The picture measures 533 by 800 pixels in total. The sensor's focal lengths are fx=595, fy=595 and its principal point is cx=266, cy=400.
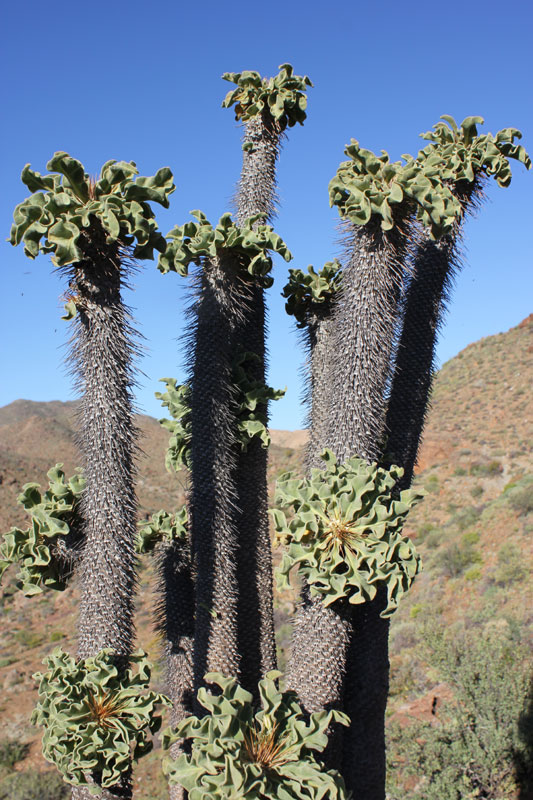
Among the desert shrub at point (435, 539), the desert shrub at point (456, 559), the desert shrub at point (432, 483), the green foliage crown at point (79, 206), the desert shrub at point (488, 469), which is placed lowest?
the desert shrub at point (456, 559)

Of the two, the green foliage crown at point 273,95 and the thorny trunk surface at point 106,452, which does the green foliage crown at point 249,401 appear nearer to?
the thorny trunk surface at point 106,452

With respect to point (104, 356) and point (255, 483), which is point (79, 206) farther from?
point (255, 483)

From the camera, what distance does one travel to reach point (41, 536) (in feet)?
13.6

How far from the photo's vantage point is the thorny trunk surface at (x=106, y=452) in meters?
3.24

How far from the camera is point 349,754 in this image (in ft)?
14.5

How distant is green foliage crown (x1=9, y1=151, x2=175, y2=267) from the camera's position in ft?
9.68

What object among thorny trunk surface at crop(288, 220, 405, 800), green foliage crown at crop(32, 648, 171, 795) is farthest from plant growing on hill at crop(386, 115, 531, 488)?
green foliage crown at crop(32, 648, 171, 795)

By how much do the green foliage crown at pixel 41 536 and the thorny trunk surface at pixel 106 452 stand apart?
764 millimetres

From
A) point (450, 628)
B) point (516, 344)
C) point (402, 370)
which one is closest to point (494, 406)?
point (516, 344)

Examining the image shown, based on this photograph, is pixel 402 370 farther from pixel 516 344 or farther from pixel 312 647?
pixel 516 344

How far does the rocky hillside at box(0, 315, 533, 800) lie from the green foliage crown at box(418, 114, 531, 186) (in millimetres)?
2329

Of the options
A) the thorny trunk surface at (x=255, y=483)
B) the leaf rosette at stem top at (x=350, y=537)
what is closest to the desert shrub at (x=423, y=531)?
the thorny trunk surface at (x=255, y=483)

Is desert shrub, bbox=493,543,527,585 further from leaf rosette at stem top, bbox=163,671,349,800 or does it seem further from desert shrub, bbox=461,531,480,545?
leaf rosette at stem top, bbox=163,671,349,800

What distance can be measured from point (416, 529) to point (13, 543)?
1666cm
